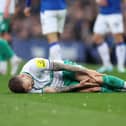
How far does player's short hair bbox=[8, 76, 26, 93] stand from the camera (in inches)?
466

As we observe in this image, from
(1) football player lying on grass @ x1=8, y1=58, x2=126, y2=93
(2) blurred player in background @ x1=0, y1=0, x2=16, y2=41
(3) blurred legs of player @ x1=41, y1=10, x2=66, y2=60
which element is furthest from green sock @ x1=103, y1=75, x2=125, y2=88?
(2) blurred player in background @ x1=0, y1=0, x2=16, y2=41

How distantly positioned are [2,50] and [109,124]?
30.3 ft

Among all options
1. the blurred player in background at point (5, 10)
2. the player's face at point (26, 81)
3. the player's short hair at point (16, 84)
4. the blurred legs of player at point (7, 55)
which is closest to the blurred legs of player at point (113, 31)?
the blurred player in background at point (5, 10)

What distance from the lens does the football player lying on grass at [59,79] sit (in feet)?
39.4

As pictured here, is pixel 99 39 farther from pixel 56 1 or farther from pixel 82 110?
pixel 82 110

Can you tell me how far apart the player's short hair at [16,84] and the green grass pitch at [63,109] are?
9 centimetres

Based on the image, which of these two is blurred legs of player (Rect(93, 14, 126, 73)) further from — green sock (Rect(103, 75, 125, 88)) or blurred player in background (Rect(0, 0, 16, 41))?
green sock (Rect(103, 75, 125, 88))

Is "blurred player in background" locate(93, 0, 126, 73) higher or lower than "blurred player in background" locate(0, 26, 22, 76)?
higher

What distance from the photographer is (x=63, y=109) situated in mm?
10281

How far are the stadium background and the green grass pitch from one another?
11.5 m

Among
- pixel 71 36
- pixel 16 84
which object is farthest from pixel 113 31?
pixel 16 84

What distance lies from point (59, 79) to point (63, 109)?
213cm

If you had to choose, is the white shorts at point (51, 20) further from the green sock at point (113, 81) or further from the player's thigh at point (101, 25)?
the green sock at point (113, 81)

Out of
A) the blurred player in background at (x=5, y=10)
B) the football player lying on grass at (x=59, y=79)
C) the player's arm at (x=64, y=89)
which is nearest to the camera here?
the football player lying on grass at (x=59, y=79)
